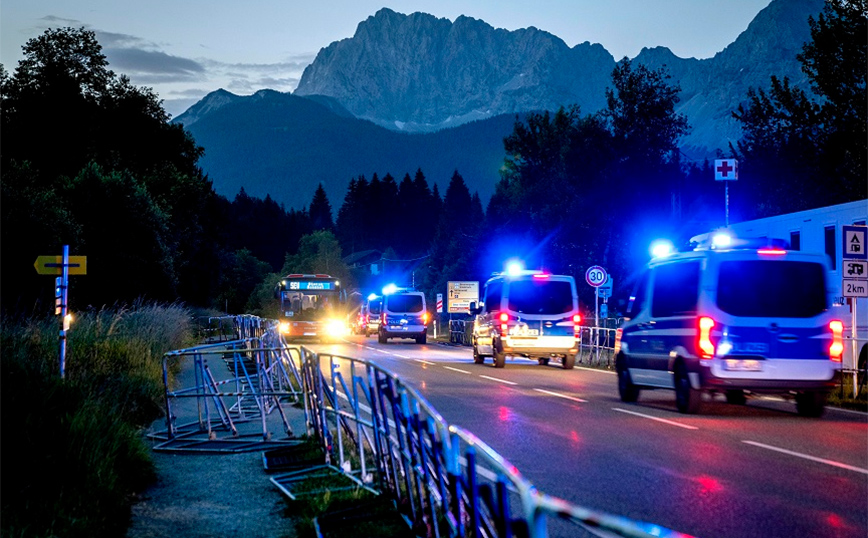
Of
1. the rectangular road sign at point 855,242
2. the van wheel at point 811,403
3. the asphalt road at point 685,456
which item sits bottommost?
the asphalt road at point 685,456

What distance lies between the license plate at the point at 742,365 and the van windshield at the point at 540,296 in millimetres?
11629

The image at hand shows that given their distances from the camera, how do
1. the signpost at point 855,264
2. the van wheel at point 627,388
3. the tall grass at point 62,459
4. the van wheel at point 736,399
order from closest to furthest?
1. the tall grass at point 62,459
2. the van wheel at point 736,399
3. the van wheel at point 627,388
4. the signpost at point 855,264

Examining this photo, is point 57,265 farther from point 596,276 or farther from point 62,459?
point 596,276

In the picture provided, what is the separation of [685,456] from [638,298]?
6914 millimetres

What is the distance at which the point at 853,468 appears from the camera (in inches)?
418

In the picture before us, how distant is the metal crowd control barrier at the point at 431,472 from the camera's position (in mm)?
3143

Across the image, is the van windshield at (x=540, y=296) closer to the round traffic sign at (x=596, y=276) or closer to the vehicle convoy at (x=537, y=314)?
the vehicle convoy at (x=537, y=314)

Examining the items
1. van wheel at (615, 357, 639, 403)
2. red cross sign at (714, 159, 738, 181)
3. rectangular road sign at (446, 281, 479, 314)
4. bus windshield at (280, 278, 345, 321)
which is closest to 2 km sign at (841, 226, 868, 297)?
van wheel at (615, 357, 639, 403)

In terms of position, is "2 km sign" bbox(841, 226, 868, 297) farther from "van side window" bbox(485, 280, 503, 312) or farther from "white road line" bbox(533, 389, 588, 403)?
"van side window" bbox(485, 280, 503, 312)

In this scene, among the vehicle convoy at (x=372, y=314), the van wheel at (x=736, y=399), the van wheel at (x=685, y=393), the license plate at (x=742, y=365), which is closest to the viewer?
the license plate at (x=742, y=365)

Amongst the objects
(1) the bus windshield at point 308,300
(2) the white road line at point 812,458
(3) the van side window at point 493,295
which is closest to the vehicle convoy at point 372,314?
(1) the bus windshield at point 308,300

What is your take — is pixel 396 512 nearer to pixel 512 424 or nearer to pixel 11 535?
pixel 11 535

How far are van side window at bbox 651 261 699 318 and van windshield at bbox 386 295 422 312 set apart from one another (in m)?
32.3

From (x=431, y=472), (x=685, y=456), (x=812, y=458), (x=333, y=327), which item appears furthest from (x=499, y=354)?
(x=333, y=327)
